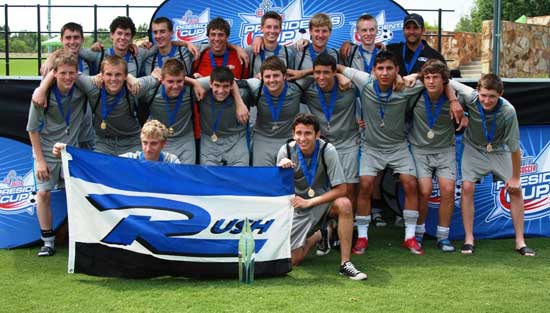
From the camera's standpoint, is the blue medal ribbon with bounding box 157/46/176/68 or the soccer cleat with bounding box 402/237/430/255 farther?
the blue medal ribbon with bounding box 157/46/176/68

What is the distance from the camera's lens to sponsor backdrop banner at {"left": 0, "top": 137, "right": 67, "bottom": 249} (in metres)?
6.50

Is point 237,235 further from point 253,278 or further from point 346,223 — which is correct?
point 346,223

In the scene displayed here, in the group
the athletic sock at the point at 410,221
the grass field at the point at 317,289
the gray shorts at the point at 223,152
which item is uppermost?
the gray shorts at the point at 223,152

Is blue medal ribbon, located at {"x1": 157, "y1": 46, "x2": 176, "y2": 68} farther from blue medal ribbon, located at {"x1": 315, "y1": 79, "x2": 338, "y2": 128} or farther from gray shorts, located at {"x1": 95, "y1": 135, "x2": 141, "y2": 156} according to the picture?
blue medal ribbon, located at {"x1": 315, "y1": 79, "x2": 338, "y2": 128}

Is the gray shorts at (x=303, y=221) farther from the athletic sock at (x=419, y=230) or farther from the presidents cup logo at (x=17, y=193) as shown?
the presidents cup logo at (x=17, y=193)

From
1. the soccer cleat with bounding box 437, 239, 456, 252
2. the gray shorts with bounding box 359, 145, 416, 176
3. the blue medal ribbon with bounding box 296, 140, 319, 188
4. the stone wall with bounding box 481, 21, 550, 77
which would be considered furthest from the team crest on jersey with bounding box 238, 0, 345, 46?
the stone wall with bounding box 481, 21, 550, 77

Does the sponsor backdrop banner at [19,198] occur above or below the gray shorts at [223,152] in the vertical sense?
below

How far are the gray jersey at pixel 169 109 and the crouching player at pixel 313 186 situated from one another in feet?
3.64

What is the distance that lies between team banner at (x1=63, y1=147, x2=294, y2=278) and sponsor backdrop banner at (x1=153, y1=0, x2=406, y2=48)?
3.01 meters

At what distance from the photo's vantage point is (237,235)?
538 centimetres

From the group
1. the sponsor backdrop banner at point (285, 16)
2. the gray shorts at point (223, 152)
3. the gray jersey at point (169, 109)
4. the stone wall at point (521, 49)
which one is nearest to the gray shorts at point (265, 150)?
the gray shorts at point (223, 152)

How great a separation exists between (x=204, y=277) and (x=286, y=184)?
3.18ft

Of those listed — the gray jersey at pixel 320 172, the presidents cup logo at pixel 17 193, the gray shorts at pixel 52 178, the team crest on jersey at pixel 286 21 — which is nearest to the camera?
the gray jersey at pixel 320 172

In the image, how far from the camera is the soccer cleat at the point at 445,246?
6.38m
